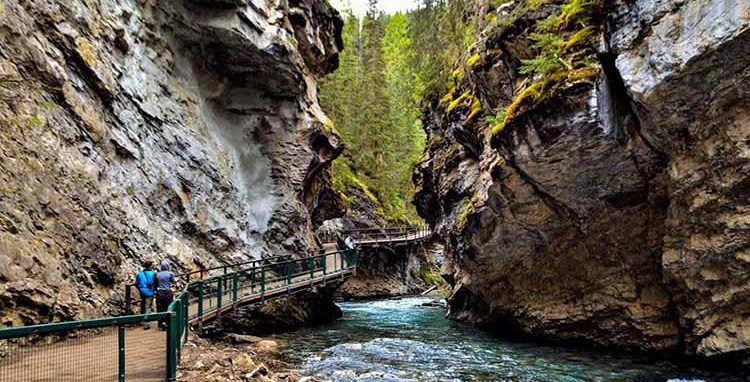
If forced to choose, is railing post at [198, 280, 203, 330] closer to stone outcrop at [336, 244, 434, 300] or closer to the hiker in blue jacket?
the hiker in blue jacket

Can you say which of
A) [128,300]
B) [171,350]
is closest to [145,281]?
[128,300]

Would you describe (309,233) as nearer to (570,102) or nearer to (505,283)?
(505,283)

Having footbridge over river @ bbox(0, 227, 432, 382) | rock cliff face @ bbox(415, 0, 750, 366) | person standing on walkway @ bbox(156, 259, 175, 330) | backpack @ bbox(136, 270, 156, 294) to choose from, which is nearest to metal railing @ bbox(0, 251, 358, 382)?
footbridge over river @ bbox(0, 227, 432, 382)

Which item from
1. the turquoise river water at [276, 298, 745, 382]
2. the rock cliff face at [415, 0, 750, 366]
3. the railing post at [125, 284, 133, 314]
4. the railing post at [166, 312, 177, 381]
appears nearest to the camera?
the railing post at [166, 312, 177, 381]

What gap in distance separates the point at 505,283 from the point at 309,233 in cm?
1030

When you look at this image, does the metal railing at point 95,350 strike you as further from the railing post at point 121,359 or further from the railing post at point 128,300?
the railing post at point 128,300

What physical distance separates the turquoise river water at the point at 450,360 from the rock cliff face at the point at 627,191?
3.96 ft

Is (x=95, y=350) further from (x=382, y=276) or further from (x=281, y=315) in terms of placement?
(x=382, y=276)

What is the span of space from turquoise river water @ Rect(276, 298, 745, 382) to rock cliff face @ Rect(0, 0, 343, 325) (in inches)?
202

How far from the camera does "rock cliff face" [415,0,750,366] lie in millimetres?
9625

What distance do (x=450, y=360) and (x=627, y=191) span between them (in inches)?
254

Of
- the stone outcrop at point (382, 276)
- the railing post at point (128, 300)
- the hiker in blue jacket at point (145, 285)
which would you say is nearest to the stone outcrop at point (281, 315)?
the railing post at point (128, 300)

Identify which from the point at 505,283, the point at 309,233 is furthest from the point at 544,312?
the point at 309,233

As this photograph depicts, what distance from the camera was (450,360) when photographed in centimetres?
1268
